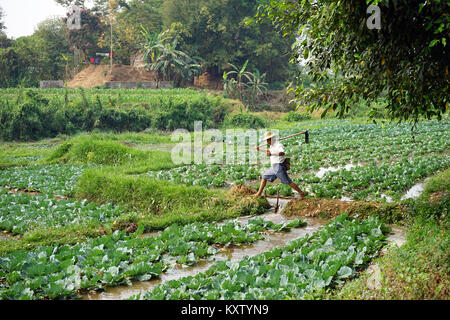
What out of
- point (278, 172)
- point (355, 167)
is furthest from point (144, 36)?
point (278, 172)

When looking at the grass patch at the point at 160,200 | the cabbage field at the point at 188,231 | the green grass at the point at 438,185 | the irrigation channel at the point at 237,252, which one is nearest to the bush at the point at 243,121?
the cabbage field at the point at 188,231

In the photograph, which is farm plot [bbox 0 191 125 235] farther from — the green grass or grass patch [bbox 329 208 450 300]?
the green grass

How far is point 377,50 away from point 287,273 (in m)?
3.74

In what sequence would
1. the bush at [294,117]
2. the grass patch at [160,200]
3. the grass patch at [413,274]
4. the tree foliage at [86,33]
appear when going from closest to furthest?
the grass patch at [413,274], the grass patch at [160,200], the bush at [294,117], the tree foliage at [86,33]

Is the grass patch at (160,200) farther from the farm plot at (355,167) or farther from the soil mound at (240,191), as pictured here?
the farm plot at (355,167)

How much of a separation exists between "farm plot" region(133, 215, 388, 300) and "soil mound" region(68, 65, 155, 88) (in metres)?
38.5

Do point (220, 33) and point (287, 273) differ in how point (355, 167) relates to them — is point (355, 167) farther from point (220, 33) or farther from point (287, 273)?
point (220, 33)

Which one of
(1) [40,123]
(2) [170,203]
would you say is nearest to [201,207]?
(2) [170,203]

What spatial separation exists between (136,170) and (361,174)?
25.2ft

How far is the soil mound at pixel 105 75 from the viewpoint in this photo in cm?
4138

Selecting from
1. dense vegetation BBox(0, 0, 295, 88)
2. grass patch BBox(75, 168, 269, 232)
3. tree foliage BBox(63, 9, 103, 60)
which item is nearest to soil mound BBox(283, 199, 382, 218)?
grass patch BBox(75, 168, 269, 232)

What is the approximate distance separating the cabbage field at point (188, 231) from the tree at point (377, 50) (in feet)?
7.37

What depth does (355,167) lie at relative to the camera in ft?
39.7
